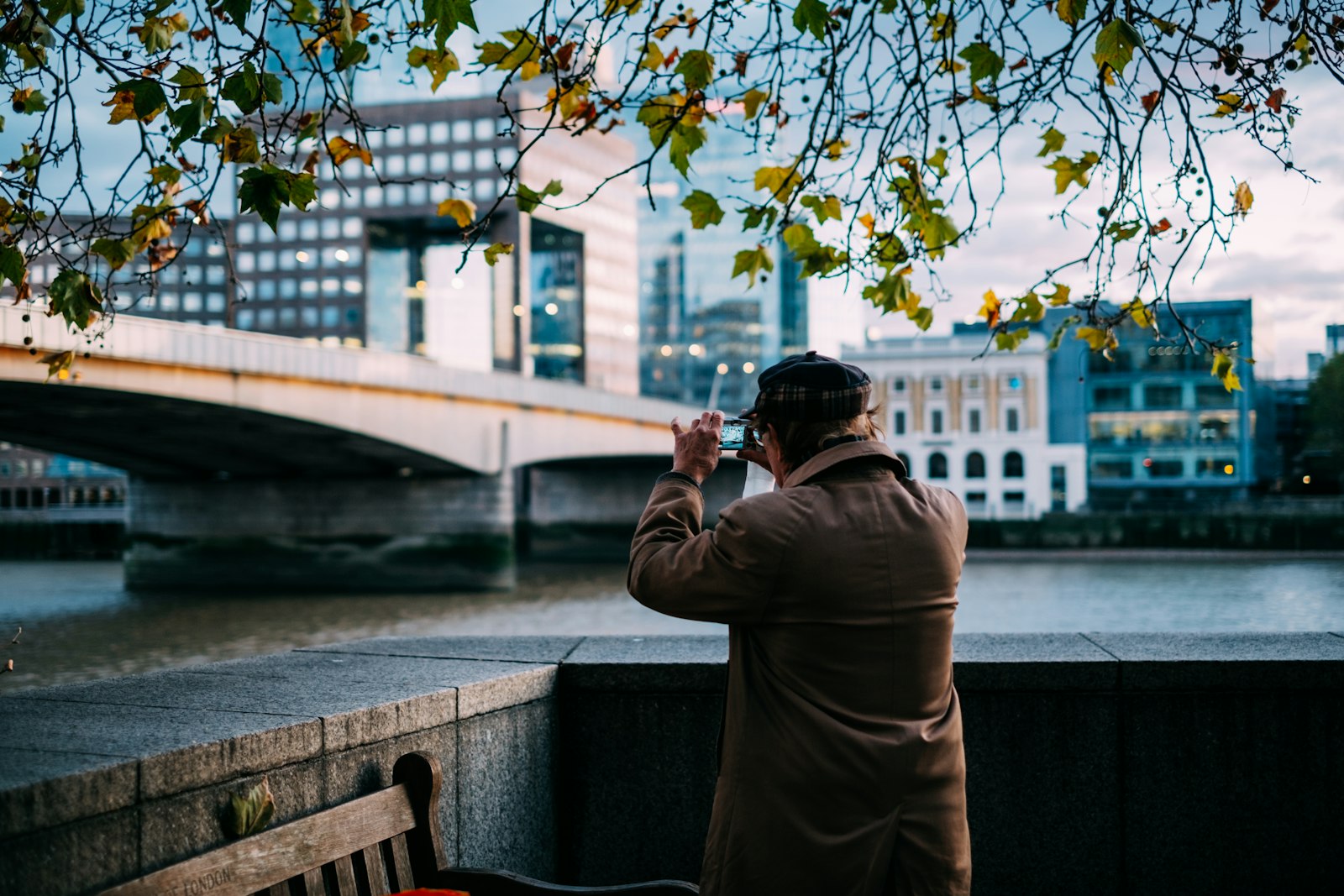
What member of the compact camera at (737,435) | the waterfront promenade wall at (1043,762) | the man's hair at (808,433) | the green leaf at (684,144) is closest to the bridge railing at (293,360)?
the green leaf at (684,144)

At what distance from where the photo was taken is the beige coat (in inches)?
79.8

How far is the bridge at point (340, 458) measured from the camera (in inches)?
1062

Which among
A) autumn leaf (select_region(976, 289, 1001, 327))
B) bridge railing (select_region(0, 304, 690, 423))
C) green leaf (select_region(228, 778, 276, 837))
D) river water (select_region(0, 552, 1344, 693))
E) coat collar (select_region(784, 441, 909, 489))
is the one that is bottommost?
river water (select_region(0, 552, 1344, 693))

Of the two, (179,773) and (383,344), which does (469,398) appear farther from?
(383,344)

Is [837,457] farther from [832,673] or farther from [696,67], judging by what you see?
[696,67]

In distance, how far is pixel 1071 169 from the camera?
4.35 meters

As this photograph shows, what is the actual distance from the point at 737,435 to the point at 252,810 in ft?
3.65

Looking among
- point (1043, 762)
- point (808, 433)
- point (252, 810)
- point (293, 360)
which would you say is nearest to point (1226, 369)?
point (1043, 762)

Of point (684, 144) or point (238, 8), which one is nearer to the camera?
Answer: point (238, 8)

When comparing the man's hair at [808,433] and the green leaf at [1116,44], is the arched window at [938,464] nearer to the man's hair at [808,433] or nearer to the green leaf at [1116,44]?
the green leaf at [1116,44]

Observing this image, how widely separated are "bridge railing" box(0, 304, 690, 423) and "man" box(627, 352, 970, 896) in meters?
14.7

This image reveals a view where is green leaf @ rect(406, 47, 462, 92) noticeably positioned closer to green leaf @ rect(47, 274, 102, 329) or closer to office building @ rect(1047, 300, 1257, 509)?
green leaf @ rect(47, 274, 102, 329)

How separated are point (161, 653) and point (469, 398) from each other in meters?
12.5

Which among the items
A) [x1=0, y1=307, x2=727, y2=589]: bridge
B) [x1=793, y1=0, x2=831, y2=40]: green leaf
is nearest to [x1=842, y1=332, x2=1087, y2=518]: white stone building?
[x1=0, y1=307, x2=727, y2=589]: bridge
